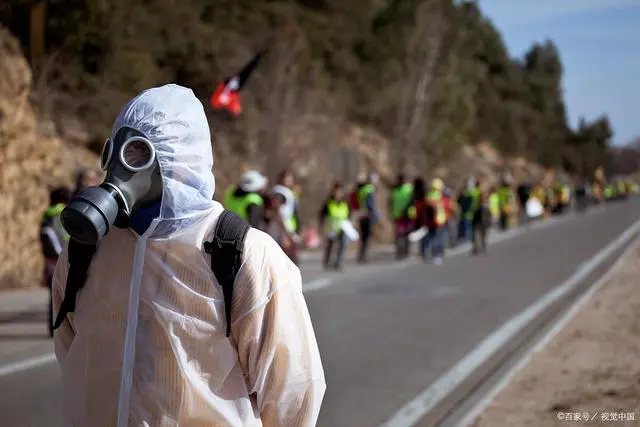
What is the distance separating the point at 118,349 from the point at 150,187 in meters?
0.39

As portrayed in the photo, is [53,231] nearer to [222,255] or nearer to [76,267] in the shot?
[76,267]

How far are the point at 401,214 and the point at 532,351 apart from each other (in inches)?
522

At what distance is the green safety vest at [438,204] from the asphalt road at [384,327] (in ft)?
3.05

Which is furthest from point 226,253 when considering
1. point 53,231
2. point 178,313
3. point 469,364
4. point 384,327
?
point 384,327

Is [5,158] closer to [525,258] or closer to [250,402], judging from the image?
[525,258]

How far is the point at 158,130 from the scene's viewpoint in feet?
7.85

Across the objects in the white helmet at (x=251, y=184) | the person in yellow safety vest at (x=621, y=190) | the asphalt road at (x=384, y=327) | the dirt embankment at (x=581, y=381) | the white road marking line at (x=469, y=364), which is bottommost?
the white road marking line at (x=469, y=364)

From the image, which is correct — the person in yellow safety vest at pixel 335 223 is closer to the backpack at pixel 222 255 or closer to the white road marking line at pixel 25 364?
the white road marking line at pixel 25 364

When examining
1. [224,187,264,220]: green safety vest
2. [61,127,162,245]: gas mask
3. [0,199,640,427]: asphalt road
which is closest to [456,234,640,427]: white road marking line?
→ [0,199,640,427]: asphalt road

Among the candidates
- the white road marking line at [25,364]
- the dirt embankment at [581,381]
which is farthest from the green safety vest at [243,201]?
the dirt embankment at [581,381]

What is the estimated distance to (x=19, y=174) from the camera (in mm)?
18375

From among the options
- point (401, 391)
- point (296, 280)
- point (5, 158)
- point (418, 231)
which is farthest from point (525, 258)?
point (296, 280)

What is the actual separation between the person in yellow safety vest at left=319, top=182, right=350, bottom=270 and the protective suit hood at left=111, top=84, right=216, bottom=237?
1713 centimetres

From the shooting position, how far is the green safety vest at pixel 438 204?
22163 millimetres
